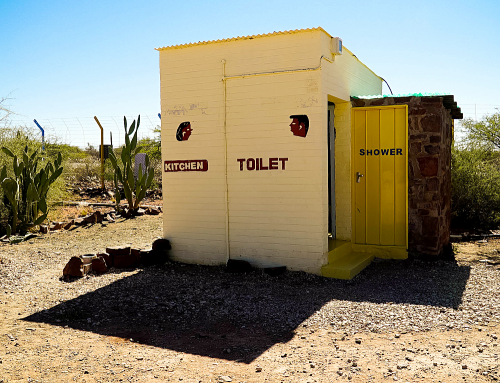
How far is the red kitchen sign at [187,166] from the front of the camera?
7512 mm

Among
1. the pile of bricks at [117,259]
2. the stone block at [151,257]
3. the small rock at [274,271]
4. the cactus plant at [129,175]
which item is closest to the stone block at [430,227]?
the small rock at [274,271]

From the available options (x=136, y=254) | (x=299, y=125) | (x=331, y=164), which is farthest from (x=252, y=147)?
(x=136, y=254)

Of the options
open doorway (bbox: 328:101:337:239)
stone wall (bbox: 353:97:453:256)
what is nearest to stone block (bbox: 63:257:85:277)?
open doorway (bbox: 328:101:337:239)

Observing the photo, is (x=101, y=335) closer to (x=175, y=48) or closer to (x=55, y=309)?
(x=55, y=309)

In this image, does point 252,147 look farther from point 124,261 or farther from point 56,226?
Result: point 56,226

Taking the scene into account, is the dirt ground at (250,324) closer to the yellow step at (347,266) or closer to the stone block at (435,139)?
the yellow step at (347,266)

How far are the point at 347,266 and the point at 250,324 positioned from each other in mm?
2303

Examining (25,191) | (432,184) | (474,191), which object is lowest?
(474,191)

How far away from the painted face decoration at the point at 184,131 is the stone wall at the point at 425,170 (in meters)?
2.95

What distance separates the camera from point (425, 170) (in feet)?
24.8

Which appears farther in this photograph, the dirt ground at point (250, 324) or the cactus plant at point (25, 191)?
the cactus plant at point (25, 191)

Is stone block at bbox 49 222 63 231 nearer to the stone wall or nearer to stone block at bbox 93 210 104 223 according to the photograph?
stone block at bbox 93 210 104 223

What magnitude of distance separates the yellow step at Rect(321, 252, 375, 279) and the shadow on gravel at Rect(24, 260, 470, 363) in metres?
0.14

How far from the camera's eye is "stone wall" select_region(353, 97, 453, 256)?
24.5ft
